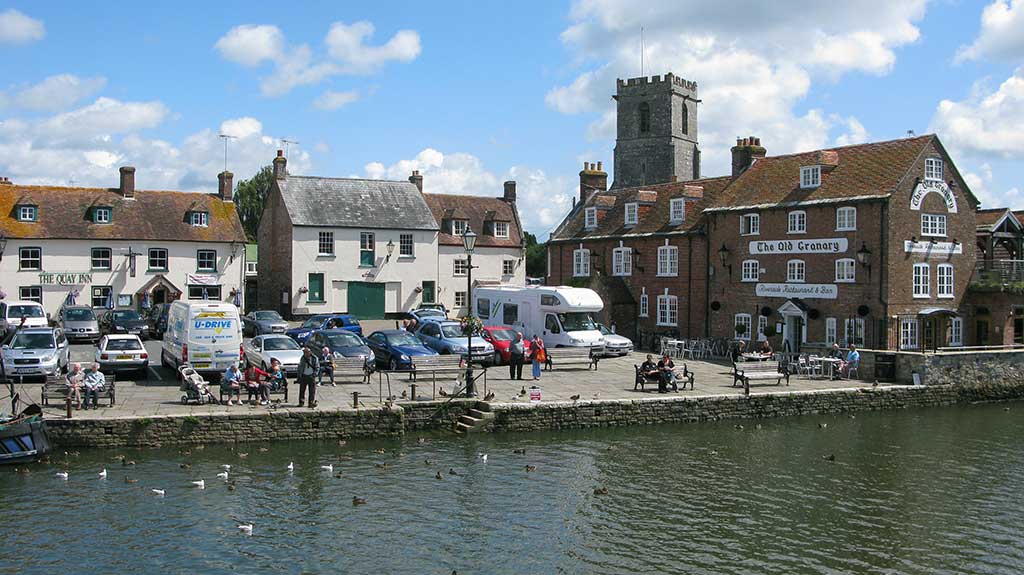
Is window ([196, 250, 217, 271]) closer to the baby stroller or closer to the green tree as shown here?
the baby stroller

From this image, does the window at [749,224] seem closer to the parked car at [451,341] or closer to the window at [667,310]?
the window at [667,310]

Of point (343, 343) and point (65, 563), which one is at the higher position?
point (343, 343)

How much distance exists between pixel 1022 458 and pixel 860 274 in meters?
13.1

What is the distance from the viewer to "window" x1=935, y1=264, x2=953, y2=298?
121ft

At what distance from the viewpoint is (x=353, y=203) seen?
53812 mm

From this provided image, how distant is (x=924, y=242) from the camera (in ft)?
119

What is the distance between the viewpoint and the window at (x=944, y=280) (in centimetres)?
3684

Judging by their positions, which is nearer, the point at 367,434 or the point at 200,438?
the point at 200,438

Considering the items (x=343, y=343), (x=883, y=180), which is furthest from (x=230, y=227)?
(x=883, y=180)

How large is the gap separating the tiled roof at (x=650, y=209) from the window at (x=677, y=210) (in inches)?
8.4

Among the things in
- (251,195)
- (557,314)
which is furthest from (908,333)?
(251,195)

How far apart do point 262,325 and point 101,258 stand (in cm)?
1263

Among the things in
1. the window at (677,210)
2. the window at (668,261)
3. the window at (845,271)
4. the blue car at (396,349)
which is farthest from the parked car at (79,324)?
the window at (845,271)

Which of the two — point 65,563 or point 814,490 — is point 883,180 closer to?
point 814,490
